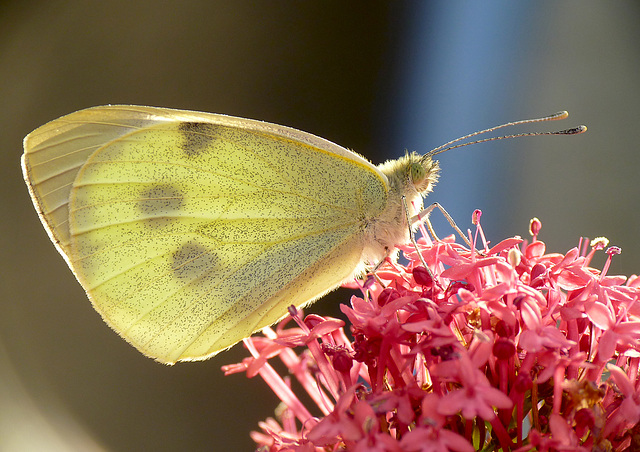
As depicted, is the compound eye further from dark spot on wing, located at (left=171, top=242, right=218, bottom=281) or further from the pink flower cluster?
dark spot on wing, located at (left=171, top=242, right=218, bottom=281)

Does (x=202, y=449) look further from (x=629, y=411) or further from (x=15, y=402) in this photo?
(x=629, y=411)

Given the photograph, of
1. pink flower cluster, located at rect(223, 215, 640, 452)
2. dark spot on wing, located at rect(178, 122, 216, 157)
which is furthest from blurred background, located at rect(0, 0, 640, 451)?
pink flower cluster, located at rect(223, 215, 640, 452)

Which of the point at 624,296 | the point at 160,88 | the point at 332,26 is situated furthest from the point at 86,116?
the point at 332,26

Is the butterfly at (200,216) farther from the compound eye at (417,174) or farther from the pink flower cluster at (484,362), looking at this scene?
the pink flower cluster at (484,362)

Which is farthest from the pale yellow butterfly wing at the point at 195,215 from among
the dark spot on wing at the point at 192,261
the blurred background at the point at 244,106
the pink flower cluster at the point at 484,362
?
the blurred background at the point at 244,106

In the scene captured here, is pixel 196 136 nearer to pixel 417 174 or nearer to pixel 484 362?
pixel 417 174
